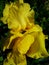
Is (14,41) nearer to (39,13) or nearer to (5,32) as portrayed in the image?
(5,32)

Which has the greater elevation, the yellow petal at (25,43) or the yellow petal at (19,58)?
the yellow petal at (25,43)

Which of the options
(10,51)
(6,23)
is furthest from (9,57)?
(6,23)

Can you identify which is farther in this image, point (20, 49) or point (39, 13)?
point (39, 13)

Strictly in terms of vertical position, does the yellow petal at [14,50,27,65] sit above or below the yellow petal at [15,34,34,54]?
below

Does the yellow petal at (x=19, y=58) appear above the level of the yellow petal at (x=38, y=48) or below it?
below

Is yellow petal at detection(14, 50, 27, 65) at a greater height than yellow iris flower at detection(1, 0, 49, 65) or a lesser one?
lesser

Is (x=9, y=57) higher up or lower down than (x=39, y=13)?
lower down
